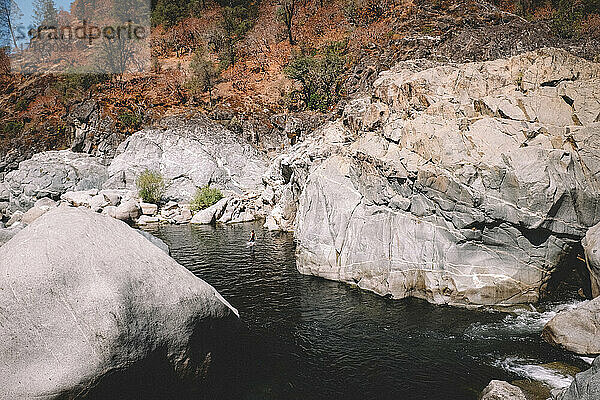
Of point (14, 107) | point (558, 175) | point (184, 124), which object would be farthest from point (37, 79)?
point (558, 175)

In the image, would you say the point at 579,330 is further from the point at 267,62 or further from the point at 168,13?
the point at 168,13

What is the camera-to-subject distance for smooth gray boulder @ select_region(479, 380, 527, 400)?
39.3 feet

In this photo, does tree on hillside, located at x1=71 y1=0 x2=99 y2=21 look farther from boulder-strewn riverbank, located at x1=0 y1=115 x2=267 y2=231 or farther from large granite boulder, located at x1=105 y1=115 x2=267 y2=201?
large granite boulder, located at x1=105 y1=115 x2=267 y2=201

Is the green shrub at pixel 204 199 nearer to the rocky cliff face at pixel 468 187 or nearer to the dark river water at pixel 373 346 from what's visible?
the dark river water at pixel 373 346

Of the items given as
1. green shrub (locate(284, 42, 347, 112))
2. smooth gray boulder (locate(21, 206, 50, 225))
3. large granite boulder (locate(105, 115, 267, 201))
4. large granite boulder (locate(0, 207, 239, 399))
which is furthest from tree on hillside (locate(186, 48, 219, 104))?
large granite boulder (locate(0, 207, 239, 399))

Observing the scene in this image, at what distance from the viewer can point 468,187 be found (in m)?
21.3

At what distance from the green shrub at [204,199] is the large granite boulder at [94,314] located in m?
44.9

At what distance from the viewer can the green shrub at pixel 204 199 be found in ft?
182

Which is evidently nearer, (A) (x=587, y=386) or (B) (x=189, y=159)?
(A) (x=587, y=386)

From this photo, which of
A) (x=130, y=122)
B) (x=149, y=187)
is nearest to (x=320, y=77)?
(x=149, y=187)

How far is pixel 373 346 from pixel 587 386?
9485 millimetres

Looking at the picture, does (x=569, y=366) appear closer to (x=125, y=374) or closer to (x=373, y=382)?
(x=373, y=382)

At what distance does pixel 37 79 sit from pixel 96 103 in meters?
32.4

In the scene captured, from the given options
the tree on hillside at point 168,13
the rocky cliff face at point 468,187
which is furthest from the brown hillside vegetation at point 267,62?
the rocky cliff face at point 468,187
